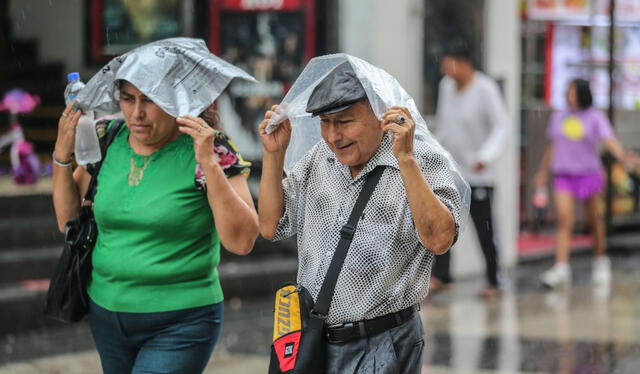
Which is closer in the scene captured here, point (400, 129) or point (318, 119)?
point (400, 129)

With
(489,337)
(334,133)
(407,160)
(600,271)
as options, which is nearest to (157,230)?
(334,133)

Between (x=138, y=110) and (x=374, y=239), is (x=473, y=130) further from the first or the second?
(x=374, y=239)

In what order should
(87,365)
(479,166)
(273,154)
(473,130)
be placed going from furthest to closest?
(473,130) → (479,166) → (87,365) → (273,154)

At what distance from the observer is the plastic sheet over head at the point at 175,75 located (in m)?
3.74

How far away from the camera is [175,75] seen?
3.80 m

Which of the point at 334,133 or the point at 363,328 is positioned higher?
the point at 334,133

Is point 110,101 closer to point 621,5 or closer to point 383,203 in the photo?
point 383,203

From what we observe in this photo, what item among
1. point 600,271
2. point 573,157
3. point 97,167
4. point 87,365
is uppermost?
point 97,167

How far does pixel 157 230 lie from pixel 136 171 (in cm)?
24

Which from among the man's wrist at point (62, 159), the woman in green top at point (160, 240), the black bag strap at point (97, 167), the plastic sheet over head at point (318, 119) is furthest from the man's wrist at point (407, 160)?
the man's wrist at point (62, 159)

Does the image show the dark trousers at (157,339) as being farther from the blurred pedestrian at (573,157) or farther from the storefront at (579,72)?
the storefront at (579,72)

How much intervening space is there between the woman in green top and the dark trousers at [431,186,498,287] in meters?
4.68

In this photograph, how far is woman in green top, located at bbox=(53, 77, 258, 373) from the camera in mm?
3795

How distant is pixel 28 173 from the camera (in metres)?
9.07
